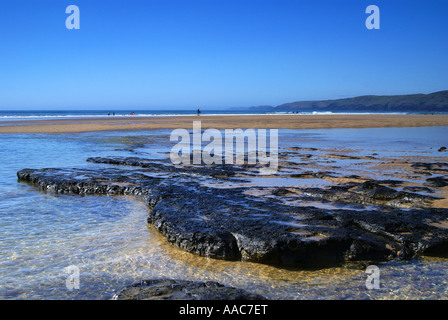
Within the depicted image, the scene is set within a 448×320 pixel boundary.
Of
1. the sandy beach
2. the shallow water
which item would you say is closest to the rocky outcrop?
the shallow water

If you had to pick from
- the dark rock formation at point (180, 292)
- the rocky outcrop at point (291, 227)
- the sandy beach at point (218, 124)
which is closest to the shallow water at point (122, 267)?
the rocky outcrop at point (291, 227)

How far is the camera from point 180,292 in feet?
12.8

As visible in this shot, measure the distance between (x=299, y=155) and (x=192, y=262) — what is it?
11.1m

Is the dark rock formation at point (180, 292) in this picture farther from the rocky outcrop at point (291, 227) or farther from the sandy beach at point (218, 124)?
the sandy beach at point (218, 124)

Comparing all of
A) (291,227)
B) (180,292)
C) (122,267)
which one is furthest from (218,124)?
(180,292)

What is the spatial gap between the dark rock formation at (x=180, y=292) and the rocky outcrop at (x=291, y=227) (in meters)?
1.41

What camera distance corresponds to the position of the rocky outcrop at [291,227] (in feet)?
17.5

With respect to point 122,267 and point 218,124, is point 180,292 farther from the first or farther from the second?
point 218,124

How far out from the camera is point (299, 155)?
15.7 m

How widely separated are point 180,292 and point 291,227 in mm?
2504

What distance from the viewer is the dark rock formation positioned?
3.81 m

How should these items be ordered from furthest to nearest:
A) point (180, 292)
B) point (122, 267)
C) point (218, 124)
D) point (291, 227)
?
point (218, 124), point (291, 227), point (122, 267), point (180, 292)
